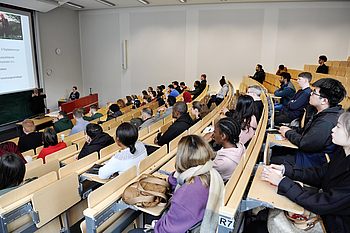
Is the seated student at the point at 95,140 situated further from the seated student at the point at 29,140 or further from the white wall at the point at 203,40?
the white wall at the point at 203,40

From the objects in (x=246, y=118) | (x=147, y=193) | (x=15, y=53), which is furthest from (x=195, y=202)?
(x=15, y=53)

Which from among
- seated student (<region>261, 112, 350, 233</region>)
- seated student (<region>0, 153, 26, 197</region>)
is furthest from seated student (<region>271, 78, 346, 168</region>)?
seated student (<region>0, 153, 26, 197</region>)

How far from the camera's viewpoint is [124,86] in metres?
11.4

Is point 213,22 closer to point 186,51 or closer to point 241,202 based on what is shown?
point 186,51

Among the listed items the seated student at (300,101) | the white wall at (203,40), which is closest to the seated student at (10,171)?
the seated student at (300,101)

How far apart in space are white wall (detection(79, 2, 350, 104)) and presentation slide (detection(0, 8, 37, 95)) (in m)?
3.20

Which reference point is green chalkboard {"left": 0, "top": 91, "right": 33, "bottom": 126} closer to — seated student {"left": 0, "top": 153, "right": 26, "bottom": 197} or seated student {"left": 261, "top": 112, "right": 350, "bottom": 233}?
seated student {"left": 0, "top": 153, "right": 26, "bottom": 197}

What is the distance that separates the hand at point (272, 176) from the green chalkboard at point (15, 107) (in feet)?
28.1

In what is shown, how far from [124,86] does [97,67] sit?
1.60m

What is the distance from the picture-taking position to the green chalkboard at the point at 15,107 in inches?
314

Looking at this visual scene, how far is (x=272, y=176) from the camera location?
161 cm

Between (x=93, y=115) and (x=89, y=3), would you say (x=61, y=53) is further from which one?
(x=93, y=115)

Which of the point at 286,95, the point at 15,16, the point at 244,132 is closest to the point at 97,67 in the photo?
the point at 15,16

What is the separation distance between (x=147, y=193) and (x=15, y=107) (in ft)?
27.8
